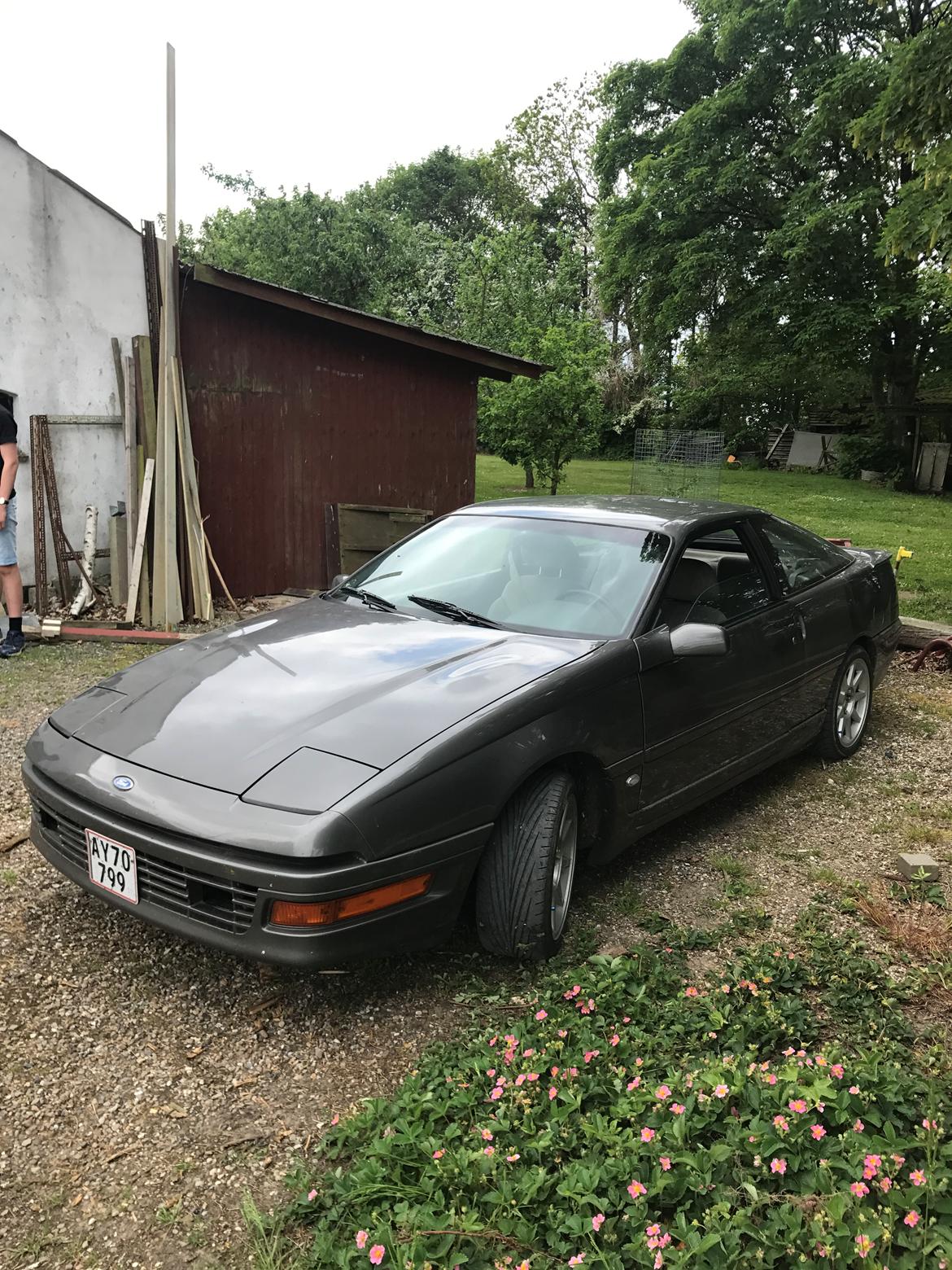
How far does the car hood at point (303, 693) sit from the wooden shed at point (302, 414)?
18.3 feet

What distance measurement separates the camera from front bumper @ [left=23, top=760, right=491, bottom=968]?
2.34 m

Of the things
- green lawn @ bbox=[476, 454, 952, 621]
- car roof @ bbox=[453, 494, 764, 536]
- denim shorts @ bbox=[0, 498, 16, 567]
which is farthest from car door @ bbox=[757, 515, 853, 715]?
denim shorts @ bbox=[0, 498, 16, 567]

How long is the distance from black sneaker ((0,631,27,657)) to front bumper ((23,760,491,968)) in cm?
440

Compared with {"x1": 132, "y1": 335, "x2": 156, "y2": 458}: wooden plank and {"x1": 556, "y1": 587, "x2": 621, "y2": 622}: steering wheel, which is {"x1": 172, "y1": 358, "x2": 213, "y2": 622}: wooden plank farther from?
{"x1": 556, "y1": 587, "x2": 621, "y2": 622}: steering wheel

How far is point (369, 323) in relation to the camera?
904 centimetres

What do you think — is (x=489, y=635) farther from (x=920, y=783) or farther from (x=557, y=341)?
(x=557, y=341)

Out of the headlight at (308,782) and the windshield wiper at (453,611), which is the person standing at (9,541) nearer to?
the windshield wiper at (453,611)

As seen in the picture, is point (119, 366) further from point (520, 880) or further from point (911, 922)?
point (911, 922)

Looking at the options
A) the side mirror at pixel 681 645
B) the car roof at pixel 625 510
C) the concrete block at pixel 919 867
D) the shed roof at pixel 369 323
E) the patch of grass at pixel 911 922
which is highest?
the shed roof at pixel 369 323

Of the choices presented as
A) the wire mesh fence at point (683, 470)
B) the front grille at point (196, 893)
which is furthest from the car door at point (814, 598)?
the wire mesh fence at point (683, 470)

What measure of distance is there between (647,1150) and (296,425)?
8.14m

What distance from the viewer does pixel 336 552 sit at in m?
9.16

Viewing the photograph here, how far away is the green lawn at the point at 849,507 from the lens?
10.4 meters

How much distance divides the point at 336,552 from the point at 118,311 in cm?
283
